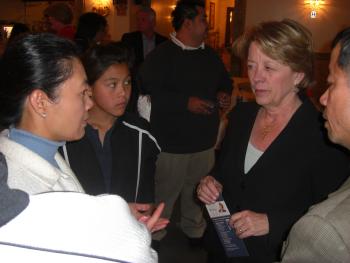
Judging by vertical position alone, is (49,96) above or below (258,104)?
above

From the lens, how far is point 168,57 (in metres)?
2.99

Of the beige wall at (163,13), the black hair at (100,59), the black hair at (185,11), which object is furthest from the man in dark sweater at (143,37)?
the beige wall at (163,13)

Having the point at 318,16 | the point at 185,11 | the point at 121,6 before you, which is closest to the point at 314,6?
the point at 318,16

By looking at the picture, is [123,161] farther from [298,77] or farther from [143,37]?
[143,37]

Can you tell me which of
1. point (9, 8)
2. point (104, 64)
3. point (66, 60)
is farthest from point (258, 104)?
point (9, 8)

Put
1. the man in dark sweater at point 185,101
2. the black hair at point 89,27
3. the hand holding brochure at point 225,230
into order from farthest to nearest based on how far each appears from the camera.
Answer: the black hair at point 89,27, the man in dark sweater at point 185,101, the hand holding brochure at point 225,230

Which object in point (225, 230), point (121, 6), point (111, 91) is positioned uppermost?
point (121, 6)

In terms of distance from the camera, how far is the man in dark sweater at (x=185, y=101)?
298cm

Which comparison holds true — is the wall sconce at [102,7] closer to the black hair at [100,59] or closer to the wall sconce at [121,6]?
the wall sconce at [121,6]

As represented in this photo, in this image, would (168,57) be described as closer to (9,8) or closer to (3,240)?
(3,240)

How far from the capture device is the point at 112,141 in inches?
70.2

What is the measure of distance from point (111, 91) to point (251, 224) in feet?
3.10

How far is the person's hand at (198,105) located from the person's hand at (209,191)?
117 centimetres

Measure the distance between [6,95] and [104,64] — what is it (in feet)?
2.51
